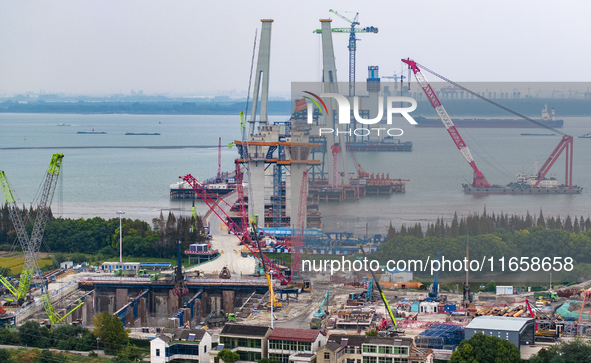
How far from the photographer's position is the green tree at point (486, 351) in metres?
13.2

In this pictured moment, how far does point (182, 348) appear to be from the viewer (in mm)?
14219

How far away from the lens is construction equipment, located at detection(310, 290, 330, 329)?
15.6m

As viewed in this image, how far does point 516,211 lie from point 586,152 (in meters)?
13.9

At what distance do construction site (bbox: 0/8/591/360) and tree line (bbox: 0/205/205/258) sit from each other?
76 cm

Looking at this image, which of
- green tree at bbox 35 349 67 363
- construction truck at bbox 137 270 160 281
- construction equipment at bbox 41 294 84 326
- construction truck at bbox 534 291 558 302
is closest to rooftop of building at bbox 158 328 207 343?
green tree at bbox 35 349 67 363

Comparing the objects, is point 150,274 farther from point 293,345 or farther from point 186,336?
point 293,345

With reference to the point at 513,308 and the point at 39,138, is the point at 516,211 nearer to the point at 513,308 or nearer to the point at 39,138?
the point at 513,308

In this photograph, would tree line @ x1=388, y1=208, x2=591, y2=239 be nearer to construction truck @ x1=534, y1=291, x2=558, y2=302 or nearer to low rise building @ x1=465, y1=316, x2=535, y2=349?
construction truck @ x1=534, y1=291, x2=558, y2=302

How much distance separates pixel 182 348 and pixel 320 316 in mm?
2822

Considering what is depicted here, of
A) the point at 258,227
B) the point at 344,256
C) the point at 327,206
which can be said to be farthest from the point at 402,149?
the point at 344,256

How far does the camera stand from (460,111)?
45844mm

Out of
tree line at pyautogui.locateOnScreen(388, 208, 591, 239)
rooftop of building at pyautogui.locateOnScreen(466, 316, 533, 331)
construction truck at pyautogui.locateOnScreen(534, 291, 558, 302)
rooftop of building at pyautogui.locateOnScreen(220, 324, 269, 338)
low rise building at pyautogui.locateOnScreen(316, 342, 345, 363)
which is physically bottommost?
low rise building at pyautogui.locateOnScreen(316, 342, 345, 363)

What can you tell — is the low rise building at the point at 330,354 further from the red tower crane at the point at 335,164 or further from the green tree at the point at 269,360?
the red tower crane at the point at 335,164

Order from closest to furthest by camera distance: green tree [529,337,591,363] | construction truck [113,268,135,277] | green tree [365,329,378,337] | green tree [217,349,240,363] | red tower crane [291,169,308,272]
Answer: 1. green tree [529,337,591,363]
2. green tree [217,349,240,363]
3. green tree [365,329,378,337]
4. construction truck [113,268,135,277]
5. red tower crane [291,169,308,272]
